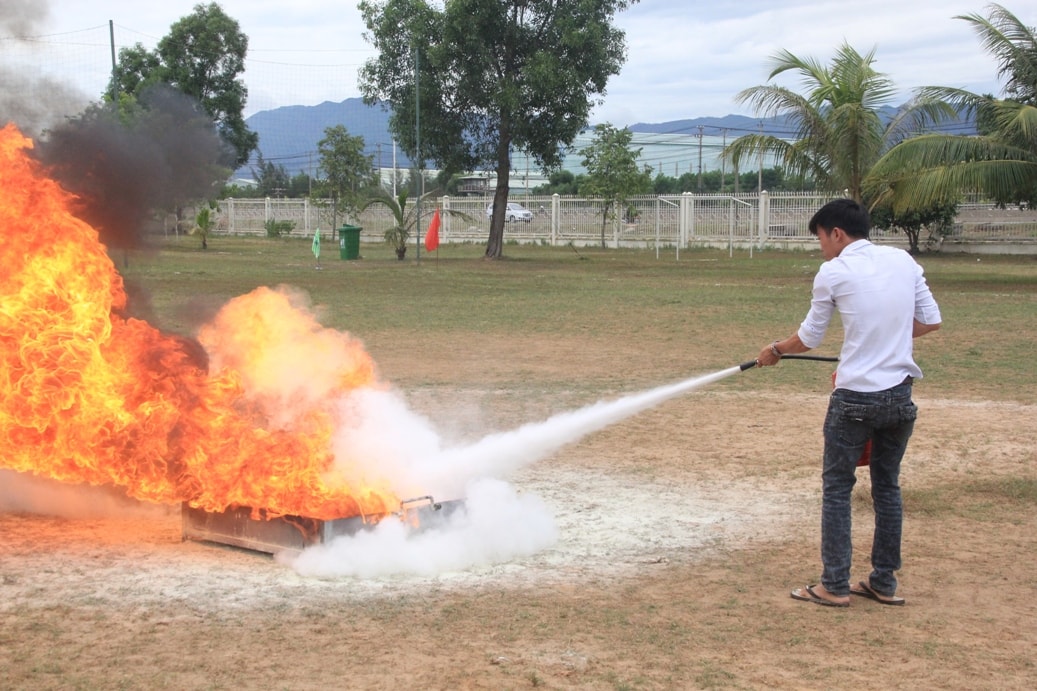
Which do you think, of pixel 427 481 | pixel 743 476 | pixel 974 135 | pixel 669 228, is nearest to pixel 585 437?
pixel 743 476

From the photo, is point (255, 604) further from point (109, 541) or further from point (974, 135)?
point (974, 135)

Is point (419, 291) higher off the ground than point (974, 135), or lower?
lower

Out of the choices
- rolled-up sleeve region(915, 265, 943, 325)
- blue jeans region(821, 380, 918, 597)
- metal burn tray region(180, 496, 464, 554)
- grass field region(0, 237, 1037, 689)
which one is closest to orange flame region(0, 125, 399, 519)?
metal burn tray region(180, 496, 464, 554)

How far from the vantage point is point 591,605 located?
520 cm

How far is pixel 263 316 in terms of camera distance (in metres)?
6.97

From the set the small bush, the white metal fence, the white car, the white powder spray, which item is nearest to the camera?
the white powder spray

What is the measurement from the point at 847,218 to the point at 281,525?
3456 mm

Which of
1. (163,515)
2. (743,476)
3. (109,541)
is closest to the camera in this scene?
(109,541)

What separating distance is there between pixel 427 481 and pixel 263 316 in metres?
1.57

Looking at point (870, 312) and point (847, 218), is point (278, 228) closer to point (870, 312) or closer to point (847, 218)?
point (847, 218)

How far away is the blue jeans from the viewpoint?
5152 mm

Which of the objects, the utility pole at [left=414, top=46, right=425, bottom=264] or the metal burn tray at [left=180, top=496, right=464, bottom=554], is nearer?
the metal burn tray at [left=180, top=496, right=464, bottom=554]

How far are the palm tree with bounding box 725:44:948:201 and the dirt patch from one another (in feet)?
62.2

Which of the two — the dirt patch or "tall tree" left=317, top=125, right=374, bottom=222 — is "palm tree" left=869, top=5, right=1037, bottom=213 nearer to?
the dirt patch
